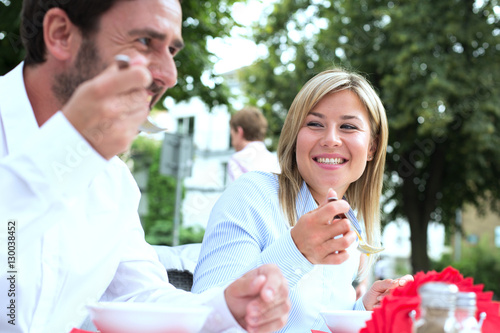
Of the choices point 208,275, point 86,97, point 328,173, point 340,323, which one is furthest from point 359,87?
point 86,97

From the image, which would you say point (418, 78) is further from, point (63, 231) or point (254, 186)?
point (63, 231)

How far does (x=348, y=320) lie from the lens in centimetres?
157

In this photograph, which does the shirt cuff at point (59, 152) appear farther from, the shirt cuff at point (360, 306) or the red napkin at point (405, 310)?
the shirt cuff at point (360, 306)

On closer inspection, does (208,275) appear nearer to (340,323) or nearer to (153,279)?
(153,279)

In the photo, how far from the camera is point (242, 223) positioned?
2.26 m

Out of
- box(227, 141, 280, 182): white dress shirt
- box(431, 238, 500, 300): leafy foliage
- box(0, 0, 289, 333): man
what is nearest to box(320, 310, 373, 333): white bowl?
box(0, 0, 289, 333): man

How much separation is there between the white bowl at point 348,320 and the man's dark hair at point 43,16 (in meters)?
1.02

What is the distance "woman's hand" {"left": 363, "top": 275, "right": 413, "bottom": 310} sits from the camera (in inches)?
85.3

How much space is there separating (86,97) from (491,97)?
1313 cm

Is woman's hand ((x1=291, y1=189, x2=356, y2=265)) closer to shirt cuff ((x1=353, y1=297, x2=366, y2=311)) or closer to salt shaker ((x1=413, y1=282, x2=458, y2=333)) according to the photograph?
salt shaker ((x1=413, y1=282, x2=458, y2=333))

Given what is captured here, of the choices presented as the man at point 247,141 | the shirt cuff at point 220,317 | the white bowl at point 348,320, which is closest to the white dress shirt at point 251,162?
the man at point 247,141

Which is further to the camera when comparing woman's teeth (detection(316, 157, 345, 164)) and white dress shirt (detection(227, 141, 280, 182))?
white dress shirt (detection(227, 141, 280, 182))

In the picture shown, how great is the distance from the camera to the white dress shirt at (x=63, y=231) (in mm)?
1172

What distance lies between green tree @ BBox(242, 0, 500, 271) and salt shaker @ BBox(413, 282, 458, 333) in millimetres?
9955
